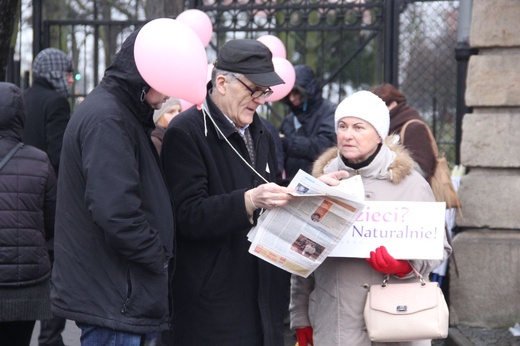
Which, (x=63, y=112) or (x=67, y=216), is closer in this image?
(x=67, y=216)

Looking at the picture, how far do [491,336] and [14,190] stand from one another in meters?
3.69

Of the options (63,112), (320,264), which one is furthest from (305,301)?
(63,112)

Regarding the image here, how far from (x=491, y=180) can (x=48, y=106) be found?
10.7ft

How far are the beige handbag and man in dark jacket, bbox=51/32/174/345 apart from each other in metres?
0.85

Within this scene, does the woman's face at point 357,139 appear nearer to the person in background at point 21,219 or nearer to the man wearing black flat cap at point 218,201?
the man wearing black flat cap at point 218,201

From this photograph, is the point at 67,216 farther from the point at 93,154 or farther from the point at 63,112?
the point at 63,112

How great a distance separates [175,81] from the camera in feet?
12.0

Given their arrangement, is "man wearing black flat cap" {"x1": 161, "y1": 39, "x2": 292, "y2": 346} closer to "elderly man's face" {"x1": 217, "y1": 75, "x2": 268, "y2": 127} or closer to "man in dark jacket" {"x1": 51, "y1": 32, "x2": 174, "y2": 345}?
"elderly man's face" {"x1": 217, "y1": 75, "x2": 268, "y2": 127}

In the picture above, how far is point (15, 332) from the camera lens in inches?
198

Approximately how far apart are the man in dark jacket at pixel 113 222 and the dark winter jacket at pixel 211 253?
0.22 m

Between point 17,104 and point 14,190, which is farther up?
point 17,104

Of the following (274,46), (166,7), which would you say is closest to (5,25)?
(274,46)

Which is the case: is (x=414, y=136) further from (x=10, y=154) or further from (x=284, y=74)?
(x=10, y=154)

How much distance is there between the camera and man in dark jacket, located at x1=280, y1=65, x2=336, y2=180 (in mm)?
7305
